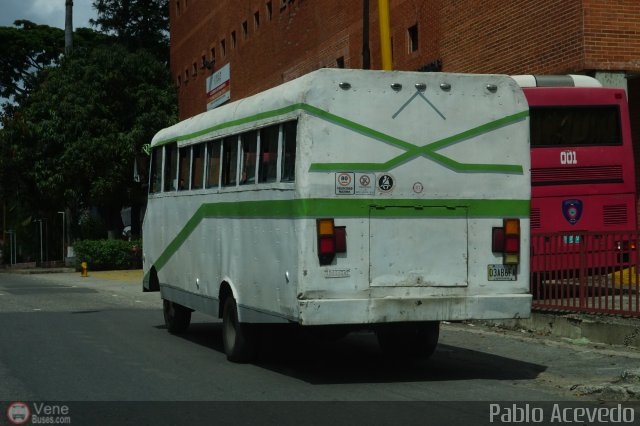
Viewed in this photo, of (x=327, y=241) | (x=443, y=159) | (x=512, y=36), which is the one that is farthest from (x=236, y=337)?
(x=512, y=36)

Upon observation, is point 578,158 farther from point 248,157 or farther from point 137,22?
point 137,22

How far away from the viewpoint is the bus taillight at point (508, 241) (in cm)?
1095

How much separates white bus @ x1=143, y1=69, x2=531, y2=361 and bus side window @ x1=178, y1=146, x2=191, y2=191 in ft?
9.24

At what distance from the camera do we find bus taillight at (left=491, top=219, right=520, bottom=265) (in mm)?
10953

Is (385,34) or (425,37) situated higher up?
(425,37)

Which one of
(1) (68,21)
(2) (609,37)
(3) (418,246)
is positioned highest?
(1) (68,21)

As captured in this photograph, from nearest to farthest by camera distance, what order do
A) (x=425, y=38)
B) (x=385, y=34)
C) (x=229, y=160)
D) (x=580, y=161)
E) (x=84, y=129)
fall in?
(x=229, y=160) → (x=385, y=34) → (x=580, y=161) → (x=425, y=38) → (x=84, y=129)

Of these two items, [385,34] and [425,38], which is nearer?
[385,34]

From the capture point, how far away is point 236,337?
12156 mm

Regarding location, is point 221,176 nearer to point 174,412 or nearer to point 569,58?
point 174,412

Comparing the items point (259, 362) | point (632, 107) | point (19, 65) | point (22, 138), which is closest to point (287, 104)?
point (259, 362)

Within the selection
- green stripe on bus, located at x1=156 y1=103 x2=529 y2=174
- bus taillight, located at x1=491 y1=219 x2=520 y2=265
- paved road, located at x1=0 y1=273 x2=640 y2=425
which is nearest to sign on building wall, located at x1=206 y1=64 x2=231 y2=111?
paved road, located at x1=0 y1=273 x2=640 y2=425

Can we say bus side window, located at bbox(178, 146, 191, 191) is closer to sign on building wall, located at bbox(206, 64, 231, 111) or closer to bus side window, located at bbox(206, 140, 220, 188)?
bus side window, located at bbox(206, 140, 220, 188)

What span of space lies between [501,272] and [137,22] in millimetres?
61492
